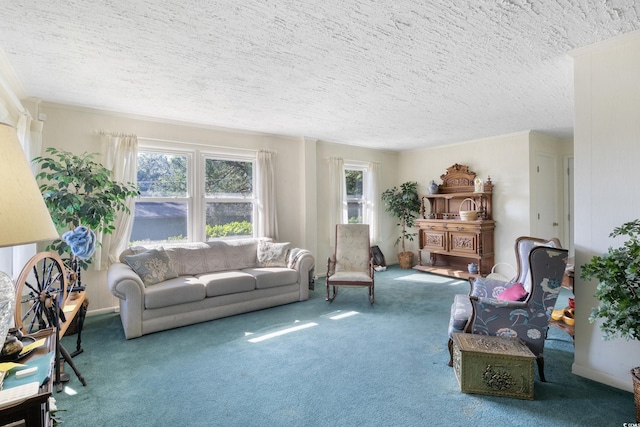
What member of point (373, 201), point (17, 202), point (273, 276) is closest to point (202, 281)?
point (273, 276)

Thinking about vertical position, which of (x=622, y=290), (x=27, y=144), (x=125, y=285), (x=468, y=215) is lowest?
(x=125, y=285)

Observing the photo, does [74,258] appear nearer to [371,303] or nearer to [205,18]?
[205,18]

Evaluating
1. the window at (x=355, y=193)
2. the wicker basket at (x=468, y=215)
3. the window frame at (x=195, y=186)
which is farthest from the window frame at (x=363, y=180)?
the window frame at (x=195, y=186)

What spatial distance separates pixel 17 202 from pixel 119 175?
12.1 ft

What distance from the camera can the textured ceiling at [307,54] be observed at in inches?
75.8

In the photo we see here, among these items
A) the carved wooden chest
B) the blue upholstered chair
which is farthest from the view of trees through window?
the carved wooden chest

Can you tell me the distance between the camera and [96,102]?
3.61 meters

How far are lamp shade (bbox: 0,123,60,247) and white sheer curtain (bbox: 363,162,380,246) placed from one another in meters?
6.10

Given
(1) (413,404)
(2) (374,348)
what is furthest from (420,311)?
(1) (413,404)

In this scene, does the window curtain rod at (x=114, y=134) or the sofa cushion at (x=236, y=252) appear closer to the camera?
the window curtain rod at (x=114, y=134)

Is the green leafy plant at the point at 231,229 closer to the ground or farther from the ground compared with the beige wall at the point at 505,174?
closer to the ground

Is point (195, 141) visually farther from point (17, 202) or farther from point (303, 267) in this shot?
point (17, 202)

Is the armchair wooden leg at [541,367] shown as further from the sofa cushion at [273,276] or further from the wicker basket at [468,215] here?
the wicker basket at [468,215]

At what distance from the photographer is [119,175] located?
398 centimetres
